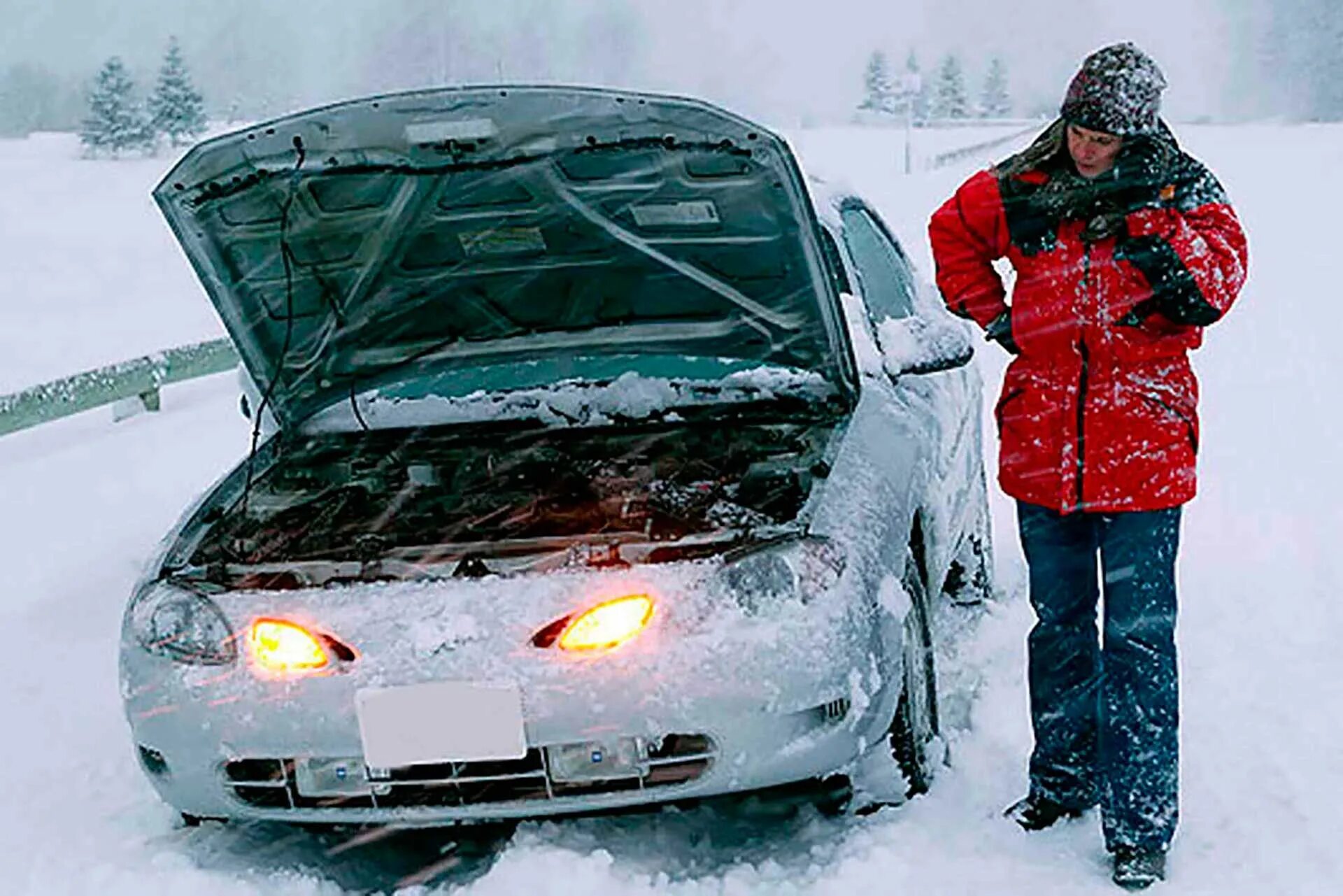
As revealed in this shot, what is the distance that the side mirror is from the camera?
407 centimetres

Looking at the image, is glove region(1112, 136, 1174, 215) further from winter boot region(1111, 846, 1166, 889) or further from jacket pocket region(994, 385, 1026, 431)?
winter boot region(1111, 846, 1166, 889)

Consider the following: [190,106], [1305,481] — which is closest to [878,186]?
[1305,481]

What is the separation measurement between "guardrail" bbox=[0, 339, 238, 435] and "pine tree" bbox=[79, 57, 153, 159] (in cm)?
5109

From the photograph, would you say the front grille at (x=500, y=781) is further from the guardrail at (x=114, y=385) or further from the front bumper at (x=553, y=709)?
the guardrail at (x=114, y=385)

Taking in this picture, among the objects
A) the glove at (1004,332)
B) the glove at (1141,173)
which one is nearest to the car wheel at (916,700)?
the glove at (1004,332)

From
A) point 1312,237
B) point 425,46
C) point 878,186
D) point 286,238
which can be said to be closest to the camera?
point 286,238

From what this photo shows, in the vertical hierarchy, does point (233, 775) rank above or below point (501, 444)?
below

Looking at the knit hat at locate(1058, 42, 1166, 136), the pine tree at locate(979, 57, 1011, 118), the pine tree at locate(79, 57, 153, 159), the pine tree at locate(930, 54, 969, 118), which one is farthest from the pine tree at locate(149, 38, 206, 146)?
the pine tree at locate(979, 57, 1011, 118)

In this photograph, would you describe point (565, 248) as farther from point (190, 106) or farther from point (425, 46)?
point (425, 46)

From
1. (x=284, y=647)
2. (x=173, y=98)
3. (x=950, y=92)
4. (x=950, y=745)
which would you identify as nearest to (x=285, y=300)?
(x=284, y=647)

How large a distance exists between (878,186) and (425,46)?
280ft

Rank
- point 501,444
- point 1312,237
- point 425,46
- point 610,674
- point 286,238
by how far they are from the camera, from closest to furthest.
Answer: point 610,674 < point 286,238 < point 501,444 < point 1312,237 < point 425,46

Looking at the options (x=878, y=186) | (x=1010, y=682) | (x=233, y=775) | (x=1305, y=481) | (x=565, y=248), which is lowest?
(x=878, y=186)

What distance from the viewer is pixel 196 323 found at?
20.3m
